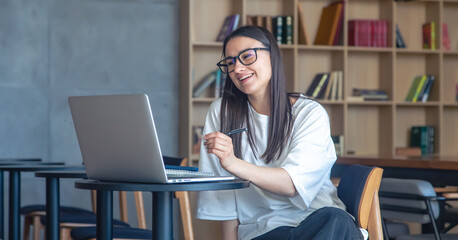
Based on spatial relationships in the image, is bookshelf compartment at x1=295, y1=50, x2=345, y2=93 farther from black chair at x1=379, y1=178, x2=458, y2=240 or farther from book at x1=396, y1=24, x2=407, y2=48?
black chair at x1=379, y1=178, x2=458, y2=240

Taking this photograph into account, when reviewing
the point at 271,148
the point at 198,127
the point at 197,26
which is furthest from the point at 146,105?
the point at 197,26

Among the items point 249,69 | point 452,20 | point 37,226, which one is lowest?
point 37,226

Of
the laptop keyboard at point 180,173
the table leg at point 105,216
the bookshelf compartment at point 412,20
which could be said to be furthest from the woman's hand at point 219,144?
the bookshelf compartment at point 412,20

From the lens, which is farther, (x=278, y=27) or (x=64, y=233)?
(x=278, y=27)

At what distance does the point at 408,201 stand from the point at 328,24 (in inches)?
99.9

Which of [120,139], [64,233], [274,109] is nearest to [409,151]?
[64,233]

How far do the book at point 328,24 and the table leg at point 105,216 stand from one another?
12.2 ft

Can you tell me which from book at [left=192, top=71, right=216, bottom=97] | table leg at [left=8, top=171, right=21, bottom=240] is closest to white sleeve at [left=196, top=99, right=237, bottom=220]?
table leg at [left=8, top=171, right=21, bottom=240]

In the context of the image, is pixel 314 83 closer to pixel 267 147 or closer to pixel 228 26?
pixel 228 26

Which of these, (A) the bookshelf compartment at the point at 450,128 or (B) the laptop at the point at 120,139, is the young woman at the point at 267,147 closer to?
(B) the laptop at the point at 120,139

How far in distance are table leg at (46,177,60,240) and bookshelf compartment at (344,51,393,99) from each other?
3.66m

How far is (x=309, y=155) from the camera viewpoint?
6.15 ft

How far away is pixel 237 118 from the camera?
210 centimetres

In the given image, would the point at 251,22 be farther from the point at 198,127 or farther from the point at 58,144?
the point at 58,144
